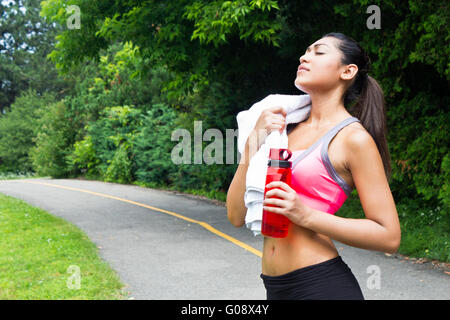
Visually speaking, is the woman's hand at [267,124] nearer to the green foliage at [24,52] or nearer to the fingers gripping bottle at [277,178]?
the fingers gripping bottle at [277,178]

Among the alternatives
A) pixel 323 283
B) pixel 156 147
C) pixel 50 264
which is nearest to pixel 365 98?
pixel 323 283

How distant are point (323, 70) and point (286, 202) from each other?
0.62 metres

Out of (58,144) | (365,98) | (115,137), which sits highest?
(115,137)

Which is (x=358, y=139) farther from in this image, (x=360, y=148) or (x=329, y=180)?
(x=329, y=180)

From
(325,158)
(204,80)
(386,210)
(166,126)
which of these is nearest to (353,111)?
(325,158)

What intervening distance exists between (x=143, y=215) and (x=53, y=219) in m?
2.22

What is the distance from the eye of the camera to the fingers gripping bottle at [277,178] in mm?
1785

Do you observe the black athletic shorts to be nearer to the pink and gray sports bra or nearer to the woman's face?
the pink and gray sports bra

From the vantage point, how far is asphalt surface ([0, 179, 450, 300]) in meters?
6.02

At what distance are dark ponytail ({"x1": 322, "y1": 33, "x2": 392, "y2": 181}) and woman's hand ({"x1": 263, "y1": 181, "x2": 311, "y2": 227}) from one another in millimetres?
496

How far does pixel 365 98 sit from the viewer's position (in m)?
2.13

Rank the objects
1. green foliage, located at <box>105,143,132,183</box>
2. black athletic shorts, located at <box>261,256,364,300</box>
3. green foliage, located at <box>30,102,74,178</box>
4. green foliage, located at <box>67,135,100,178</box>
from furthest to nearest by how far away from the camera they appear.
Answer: green foliage, located at <box>30,102,74,178</box>
green foliage, located at <box>67,135,100,178</box>
green foliage, located at <box>105,143,132,183</box>
black athletic shorts, located at <box>261,256,364,300</box>


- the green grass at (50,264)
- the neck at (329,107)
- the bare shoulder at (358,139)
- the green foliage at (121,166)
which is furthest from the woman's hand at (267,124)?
the green foliage at (121,166)

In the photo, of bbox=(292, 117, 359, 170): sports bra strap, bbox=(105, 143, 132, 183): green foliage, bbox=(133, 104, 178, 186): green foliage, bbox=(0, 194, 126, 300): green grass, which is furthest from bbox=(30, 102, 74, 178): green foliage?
bbox=(292, 117, 359, 170): sports bra strap
